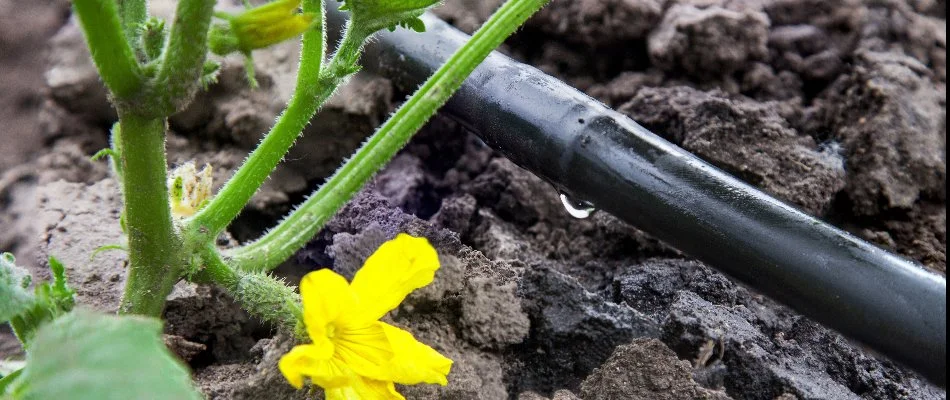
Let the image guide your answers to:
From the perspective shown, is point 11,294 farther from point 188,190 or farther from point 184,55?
point 188,190

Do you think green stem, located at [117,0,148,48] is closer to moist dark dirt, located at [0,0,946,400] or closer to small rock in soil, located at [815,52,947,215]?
moist dark dirt, located at [0,0,946,400]

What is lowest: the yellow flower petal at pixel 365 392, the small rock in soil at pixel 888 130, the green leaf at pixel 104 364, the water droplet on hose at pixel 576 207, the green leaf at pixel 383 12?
the small rock in soil at pixel 888 130

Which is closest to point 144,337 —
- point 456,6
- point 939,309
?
point 939,309

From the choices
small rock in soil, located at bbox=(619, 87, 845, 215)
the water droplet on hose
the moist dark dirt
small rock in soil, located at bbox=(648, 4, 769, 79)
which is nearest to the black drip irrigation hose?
the water droplet on hose

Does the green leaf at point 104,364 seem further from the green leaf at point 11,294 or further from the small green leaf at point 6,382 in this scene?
the small green leaf at point 6,382

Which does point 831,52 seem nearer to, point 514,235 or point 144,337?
point 514,235

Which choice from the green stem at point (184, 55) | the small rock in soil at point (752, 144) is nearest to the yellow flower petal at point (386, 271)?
the green stem at point (184, 55)
